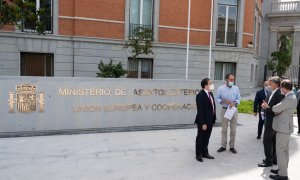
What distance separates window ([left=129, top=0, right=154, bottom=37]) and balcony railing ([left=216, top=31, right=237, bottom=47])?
523 cm

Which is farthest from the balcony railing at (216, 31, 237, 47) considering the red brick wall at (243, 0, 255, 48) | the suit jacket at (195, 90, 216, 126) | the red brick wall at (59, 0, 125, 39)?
the suit jacket at (195, 90, 216, 126)

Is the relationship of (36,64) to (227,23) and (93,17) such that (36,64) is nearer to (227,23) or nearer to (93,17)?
(93,17)

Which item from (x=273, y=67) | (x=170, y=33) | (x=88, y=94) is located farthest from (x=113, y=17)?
(x=273, y=67)

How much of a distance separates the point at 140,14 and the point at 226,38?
21.7 ft

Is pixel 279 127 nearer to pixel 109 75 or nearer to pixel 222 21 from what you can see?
pixel 109 75

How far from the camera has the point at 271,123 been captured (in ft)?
20.2

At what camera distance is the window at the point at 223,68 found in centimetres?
2078

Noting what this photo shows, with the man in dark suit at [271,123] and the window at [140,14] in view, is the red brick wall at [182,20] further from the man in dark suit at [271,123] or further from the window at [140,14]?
the man in dark suit at [271,123]

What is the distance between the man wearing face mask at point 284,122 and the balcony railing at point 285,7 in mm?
29599

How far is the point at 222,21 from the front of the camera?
21.0 metres

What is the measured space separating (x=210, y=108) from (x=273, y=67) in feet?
85.4

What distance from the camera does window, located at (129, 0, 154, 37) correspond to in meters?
18.4

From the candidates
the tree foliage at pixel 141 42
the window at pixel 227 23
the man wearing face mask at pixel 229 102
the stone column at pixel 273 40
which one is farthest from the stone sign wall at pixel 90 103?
the stone column at pixel 273 40

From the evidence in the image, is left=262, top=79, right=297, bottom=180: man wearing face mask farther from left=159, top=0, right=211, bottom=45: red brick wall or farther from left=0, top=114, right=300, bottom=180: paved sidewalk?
left=159, top=0, right=211, bottom=45: red brick wall
